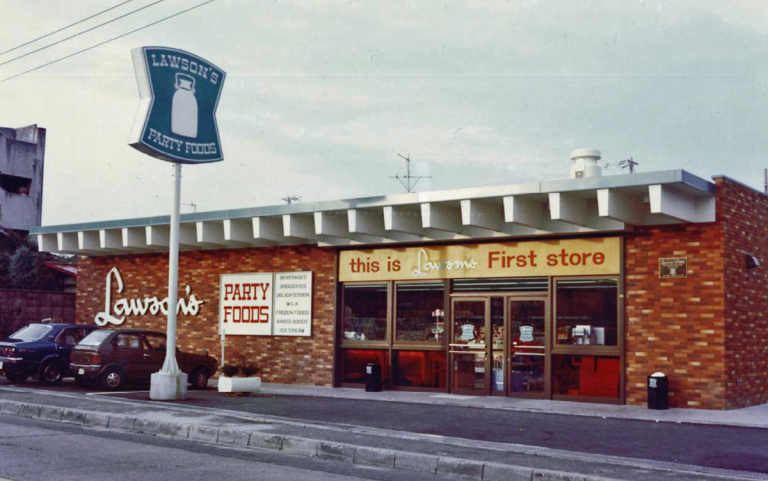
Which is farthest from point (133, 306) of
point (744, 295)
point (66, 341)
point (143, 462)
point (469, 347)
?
point (744, 295)

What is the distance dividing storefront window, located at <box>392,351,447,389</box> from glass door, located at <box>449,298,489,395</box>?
1.31ft

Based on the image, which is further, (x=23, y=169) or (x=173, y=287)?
(x=23, y=169)

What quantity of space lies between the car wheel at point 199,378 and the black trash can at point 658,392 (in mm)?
10743

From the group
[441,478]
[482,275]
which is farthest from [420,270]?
[441,478]

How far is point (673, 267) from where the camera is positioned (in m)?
15.8

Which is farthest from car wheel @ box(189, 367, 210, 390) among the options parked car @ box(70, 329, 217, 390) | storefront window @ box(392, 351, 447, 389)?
storefront window @ box(392, 351, 447, 389)

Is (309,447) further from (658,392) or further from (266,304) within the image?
(266,304)

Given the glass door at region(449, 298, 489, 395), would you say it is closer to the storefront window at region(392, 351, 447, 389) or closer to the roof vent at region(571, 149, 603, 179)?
the storefront window at region(392, 351, 447, 389)

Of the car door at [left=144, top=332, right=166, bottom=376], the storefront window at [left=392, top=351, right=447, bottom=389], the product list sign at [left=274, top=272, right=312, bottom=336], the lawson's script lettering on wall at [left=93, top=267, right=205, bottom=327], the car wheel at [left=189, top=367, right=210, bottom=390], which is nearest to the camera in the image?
the storefront window at [left=392, top=351, right=447, bottom=389]

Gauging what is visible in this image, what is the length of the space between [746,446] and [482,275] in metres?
8.10

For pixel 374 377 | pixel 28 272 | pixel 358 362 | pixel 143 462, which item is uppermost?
pixel 28 272

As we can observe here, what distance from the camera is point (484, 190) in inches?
658

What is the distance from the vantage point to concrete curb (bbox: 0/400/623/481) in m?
8.84

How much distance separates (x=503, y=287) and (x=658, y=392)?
4172 millimetres
